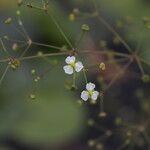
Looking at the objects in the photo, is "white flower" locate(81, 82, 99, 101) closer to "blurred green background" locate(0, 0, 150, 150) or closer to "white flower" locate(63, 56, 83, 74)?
"white flower" locate(63, 56, 83, 74)

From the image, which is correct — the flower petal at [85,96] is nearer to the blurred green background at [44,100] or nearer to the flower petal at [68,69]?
the flower petal at [68,69]

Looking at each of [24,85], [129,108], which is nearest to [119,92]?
[129,108]

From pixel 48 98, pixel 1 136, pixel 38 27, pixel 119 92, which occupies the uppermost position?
pixel 38 27

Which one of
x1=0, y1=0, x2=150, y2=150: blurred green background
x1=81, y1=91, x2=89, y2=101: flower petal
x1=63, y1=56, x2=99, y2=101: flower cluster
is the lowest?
x1=81, y1=91, x2=89, y2=101: flower petal

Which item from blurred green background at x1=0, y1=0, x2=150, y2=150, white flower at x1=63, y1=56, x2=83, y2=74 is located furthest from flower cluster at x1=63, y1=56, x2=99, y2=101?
blurred green background at x1=0, y1=0, x2=150, y2=150

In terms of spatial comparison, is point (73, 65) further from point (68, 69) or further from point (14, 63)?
point (14, 63)

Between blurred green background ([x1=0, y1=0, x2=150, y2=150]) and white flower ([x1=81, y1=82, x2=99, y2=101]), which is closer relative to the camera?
white flower ([x1=81, y1=82, x2=99, y2=101])

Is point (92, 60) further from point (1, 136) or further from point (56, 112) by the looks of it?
point (1, 136)

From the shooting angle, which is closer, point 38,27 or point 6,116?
point 6,116

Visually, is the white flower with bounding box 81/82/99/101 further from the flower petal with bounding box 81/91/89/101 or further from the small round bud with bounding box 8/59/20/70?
the small round bud with bounding box 8/59/20/70

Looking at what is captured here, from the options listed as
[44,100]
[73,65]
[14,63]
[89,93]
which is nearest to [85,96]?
[89,93]

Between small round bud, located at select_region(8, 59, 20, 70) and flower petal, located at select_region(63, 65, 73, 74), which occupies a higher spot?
flower petal, located at select_region(63, 65, 73, 74)
